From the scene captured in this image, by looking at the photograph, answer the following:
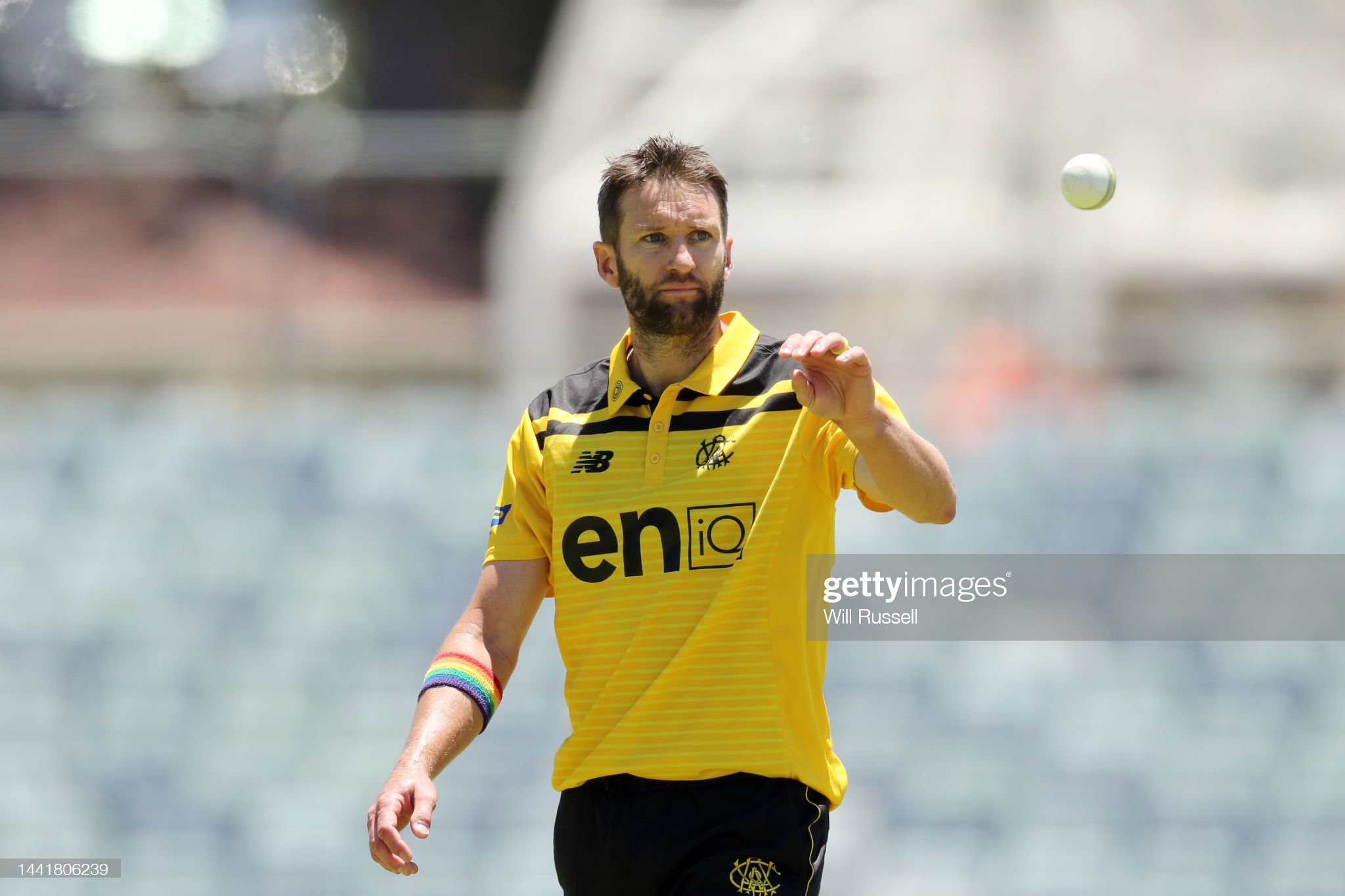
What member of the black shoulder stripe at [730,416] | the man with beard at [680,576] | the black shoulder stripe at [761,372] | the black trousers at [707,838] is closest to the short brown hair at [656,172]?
the man with beard at [680,576]

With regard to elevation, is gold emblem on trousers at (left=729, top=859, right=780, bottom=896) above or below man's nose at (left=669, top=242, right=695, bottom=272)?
below

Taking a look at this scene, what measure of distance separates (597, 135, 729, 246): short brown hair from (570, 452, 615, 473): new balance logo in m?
0.42

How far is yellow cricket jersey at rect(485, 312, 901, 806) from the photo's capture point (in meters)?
2.71

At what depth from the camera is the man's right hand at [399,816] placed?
2523mm

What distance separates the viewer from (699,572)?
9.02 ft

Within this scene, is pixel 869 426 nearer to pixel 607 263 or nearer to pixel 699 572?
pixel 699 572

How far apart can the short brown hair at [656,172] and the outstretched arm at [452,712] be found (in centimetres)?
71

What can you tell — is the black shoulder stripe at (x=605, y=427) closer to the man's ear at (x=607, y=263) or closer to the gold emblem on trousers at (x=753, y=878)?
the man's ear at (x=607, y=263)

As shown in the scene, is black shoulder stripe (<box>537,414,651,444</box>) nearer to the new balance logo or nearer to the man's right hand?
the new balance logo

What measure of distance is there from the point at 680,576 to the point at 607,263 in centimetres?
67

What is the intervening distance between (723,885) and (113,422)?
19.9ft

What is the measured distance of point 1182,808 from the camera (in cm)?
615

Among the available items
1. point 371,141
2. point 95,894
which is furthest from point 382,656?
point 371,141

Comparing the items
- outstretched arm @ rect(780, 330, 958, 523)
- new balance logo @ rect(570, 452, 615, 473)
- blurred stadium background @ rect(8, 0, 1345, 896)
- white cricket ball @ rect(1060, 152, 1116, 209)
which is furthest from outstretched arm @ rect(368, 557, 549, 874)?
blurred stadium background @ rect(8, 0, 1345, 896)
